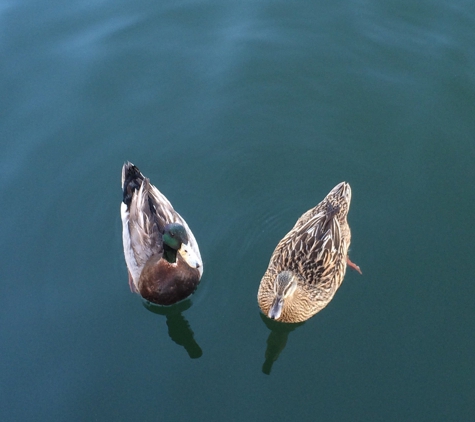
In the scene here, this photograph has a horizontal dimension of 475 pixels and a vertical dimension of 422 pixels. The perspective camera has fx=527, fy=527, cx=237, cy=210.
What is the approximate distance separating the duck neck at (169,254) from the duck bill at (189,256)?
0.11 m

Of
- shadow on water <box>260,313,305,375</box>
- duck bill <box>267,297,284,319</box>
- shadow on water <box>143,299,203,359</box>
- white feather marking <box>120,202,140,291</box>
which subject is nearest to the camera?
duck bill <box>267,297,284,319</box>

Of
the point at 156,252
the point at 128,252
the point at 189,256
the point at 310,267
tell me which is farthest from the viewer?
the point at 128,252

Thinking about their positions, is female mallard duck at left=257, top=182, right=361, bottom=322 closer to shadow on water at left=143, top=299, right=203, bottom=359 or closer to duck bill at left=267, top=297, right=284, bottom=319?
duck bill at left=267, top=297, right=284, bottom=319

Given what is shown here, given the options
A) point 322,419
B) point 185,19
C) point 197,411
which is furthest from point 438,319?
point 185,19

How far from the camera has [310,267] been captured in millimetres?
5430

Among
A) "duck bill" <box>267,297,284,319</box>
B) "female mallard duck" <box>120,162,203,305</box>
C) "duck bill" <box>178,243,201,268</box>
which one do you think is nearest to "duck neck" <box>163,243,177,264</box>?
"female mallard duck" <box>120,162,203,305</box>

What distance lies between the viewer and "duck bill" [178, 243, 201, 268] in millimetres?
5523

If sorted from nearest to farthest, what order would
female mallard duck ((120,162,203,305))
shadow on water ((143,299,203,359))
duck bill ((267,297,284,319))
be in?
duck bill ((267,297,284,319))
shadow on water ((143,299,203,359))
female mallard duck ((120,162,203,305))

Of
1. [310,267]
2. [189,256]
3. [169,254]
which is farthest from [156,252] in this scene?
[310,267]

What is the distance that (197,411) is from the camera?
5.08m

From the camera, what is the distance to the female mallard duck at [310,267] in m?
5.36

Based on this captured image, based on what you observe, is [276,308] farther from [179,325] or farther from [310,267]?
[179,325]

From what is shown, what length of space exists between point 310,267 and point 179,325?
1563 millimetres

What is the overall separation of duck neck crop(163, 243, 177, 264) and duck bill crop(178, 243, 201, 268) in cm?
11
